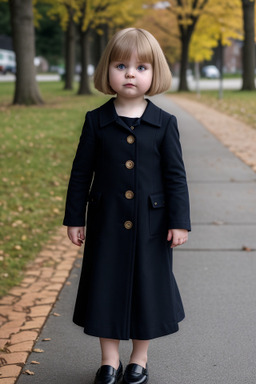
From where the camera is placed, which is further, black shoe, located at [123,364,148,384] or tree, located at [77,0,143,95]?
tree, located at [77,0,143,95]

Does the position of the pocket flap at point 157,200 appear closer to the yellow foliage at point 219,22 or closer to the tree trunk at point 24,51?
the tree trunk at point 24,51

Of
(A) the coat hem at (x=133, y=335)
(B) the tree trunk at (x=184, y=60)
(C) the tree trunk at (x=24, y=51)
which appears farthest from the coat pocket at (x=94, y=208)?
(B) the tree trunk at (x=184, y=60)

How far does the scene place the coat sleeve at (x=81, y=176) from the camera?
2.87 meters

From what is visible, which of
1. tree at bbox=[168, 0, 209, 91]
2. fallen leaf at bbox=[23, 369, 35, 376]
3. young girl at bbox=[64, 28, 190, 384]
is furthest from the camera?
tree at bbox=[168, 0, 209, 91]

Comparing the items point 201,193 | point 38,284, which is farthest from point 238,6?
point 38,284

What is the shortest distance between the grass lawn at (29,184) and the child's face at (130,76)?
2.22 metres

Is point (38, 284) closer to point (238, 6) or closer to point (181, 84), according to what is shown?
point (238, 6)

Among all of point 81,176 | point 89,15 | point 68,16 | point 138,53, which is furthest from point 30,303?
point 68,16

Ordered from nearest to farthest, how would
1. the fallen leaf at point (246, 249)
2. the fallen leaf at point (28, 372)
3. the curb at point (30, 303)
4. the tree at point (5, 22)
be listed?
the fallen leaf at point (28, 372)
the curb at point (30, 303)
the fallen leaf at point (246, 249)
the tree at point (5, 22)

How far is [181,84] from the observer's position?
37469 mm

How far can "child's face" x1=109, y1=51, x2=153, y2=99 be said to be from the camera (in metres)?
2.73

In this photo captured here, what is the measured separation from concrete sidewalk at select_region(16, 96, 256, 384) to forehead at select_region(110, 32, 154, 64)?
157 centimetres

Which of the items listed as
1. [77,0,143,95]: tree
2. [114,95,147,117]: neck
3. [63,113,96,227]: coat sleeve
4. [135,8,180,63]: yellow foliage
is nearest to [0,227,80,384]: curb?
[63,113,96,227]: coat sleeve

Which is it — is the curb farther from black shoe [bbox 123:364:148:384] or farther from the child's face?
the child's face
